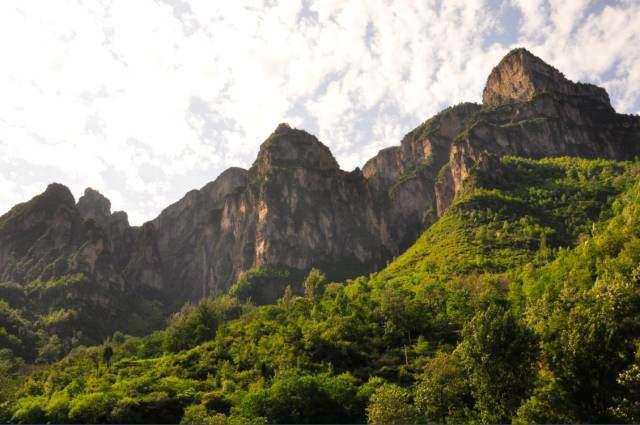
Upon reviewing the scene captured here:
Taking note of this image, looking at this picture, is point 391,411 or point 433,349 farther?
point 433,349

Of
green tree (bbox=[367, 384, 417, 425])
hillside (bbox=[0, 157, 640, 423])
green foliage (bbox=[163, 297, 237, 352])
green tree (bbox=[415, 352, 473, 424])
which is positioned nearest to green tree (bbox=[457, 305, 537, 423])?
hillside (bbox=[0, 157, 640, 423])

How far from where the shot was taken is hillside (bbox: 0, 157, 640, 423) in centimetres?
5384

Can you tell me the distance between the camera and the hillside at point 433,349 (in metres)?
53.8

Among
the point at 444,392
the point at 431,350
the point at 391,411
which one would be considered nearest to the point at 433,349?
the point at 431,350

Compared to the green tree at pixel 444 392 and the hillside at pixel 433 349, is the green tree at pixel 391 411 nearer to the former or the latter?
the hillside at pixel 433 349

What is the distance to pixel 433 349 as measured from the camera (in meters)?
103

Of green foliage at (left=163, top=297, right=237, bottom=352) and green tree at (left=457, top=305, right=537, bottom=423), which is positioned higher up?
green foliage at (left=163, top=297, right=237, bottom=352)

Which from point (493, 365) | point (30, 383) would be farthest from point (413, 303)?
point (30, 383)

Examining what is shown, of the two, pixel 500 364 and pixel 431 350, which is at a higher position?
pixel 431 350

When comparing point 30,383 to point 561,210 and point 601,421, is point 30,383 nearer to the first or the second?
point 601,421

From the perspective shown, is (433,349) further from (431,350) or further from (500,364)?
(500,364)

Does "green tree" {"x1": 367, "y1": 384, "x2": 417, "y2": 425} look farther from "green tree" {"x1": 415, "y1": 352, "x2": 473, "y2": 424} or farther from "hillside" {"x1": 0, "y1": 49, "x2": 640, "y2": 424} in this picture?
"green tree" {"x1": 415, "y1": 352, "x2": 473, "y2": 424}

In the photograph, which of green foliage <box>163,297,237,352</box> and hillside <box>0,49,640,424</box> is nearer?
hillside <box>0,49,640,424</box>

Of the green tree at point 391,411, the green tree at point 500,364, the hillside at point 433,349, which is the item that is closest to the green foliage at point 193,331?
the hillside at point 433,349
